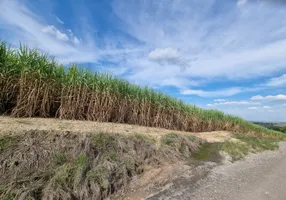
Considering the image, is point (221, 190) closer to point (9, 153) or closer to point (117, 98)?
point (9, 153)

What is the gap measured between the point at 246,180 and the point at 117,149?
2.79 m

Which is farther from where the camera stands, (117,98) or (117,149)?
(117,98)

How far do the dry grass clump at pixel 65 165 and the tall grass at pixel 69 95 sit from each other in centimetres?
181

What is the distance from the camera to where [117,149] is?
419 cm

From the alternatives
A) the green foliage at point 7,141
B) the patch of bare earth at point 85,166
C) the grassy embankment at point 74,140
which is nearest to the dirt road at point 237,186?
the patch of bare earth at point 85,166

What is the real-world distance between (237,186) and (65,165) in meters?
3.14

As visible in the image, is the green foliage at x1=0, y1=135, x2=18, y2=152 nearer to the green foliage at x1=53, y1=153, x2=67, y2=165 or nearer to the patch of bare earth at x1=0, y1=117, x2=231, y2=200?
the patch of bare earth at x1=0, y1=117, x2=231, y2=200

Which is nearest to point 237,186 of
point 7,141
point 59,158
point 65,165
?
point 65,165

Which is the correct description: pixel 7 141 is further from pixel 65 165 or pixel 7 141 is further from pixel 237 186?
pixel 237 186

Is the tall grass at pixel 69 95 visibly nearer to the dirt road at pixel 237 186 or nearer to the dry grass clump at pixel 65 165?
the dry grass clump at pixel 65 165

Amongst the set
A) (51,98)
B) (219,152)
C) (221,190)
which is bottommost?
(221,190)

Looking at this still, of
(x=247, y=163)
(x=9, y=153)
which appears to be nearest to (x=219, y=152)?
(x=247, y=163)

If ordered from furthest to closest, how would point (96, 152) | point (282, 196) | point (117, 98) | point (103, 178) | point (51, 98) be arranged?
point (117, 98) → point (51, 98) → point (96, 152) → point (282, 196) → point (103, 178)

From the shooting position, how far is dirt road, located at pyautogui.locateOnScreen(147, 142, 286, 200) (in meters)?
3.46
